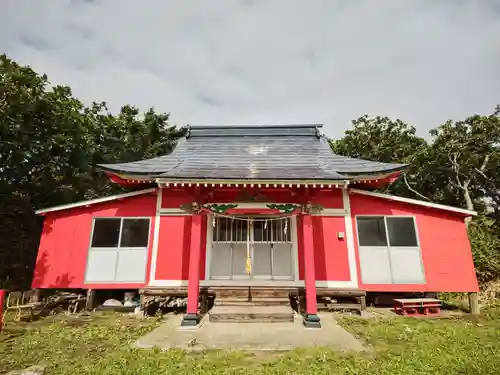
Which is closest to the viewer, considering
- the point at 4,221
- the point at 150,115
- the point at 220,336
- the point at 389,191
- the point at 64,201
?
the point at 220,336

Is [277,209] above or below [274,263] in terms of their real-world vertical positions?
above

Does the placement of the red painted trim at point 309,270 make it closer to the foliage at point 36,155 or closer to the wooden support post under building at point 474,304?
the wooden support post under building at point 474,304

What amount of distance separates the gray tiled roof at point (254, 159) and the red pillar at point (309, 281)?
1357mm

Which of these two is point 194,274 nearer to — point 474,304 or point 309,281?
point 309,281

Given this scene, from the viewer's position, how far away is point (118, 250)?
8180 millimetres

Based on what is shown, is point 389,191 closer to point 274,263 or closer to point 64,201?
point 274,263

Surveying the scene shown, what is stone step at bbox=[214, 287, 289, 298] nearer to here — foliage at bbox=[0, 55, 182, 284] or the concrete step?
the concrete step

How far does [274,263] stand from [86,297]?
5584 mm

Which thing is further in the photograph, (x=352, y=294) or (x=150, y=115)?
(x=150, y=115)

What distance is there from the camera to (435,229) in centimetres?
805

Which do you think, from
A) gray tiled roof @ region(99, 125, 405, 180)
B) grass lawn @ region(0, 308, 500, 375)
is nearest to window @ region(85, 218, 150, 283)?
gray tiled roof @ region(99, 125, 405, 180)

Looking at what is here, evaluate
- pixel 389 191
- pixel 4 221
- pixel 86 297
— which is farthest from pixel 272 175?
pixel 389 191

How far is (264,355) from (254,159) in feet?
18.4

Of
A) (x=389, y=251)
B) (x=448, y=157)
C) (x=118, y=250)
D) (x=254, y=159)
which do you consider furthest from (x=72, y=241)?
(x=448, y=157)
